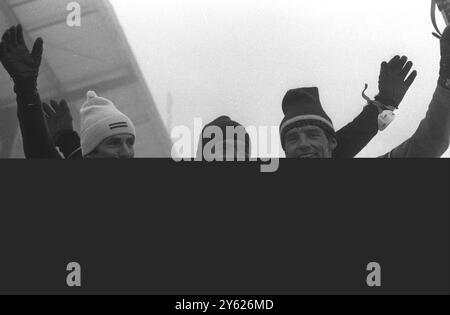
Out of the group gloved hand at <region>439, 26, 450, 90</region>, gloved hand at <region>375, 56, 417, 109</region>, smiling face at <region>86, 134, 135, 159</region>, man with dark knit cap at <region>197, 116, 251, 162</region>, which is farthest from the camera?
gloved hand at <region>375, 56, 417, 109</region>

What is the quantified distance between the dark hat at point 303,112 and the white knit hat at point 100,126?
43 cm

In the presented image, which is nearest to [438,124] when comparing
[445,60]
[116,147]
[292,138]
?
[445,60]

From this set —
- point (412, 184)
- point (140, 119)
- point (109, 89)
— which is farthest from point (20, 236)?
point (109, 89)

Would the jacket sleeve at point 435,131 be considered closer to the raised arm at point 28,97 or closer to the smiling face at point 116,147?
the smiling face at point 116,147

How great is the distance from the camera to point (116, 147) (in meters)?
2.20

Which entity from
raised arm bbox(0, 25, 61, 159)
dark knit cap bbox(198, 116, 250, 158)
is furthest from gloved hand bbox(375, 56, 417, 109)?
raised arm bbox(0, 25, 61, 159)

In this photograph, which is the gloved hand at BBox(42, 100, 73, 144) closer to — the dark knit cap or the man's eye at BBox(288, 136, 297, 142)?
the dark knit cap

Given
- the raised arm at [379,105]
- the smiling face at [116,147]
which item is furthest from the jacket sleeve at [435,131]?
the smiling face at [116,147]

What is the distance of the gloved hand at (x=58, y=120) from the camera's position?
2522 mm

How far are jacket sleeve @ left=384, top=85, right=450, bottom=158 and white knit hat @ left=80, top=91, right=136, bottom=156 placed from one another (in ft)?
2.47

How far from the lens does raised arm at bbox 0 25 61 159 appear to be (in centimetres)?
193

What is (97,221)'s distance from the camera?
1.41 m

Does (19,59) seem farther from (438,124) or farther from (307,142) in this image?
(438,124)
